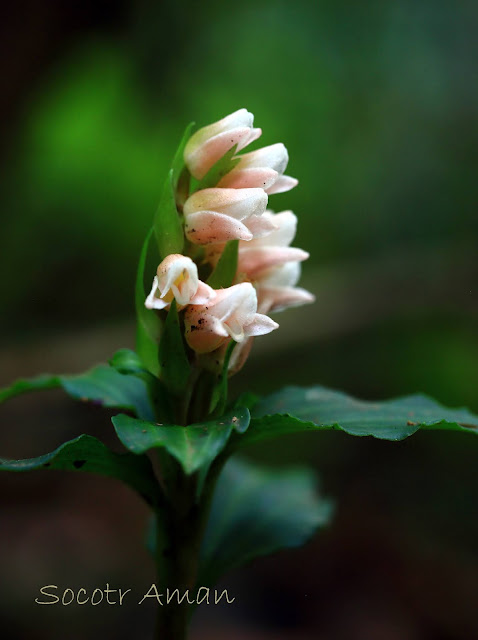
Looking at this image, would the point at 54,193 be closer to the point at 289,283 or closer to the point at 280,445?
the point at 280,445

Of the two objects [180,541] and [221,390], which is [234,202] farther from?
[180,541]

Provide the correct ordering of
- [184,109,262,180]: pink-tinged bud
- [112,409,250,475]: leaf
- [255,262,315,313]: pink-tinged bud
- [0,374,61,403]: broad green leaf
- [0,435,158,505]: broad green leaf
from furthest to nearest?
[0,374,61,403]: broad green leaf < [255,262,315,313]: pink-tinged bud < [184,109,262,180]: pink-tinged bud < [0,435,158,505]: broad green leaf < [112,409,250,475]: leaf

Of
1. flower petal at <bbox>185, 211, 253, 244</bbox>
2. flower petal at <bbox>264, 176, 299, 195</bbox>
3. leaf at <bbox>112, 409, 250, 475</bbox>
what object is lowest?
leaf at <bbox>112, 409, 250, 475</bbox>

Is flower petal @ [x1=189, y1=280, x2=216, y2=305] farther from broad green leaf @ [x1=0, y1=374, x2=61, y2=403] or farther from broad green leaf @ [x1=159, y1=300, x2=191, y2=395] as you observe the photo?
broad green leaf @ [x1=0, y1=374, x2=61, y2=403]

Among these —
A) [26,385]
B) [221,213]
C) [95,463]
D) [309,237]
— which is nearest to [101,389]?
[26,385]

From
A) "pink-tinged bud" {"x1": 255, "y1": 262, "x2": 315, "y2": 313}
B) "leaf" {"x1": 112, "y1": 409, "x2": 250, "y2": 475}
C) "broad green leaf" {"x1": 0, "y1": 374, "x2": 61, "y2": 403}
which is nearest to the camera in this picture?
"leaf" {"x1": 112, "y1": 409, "x2": 250, "y2": 475}

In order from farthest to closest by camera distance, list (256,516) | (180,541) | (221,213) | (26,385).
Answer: (256,516), (26,385), (180,541), (221,213)

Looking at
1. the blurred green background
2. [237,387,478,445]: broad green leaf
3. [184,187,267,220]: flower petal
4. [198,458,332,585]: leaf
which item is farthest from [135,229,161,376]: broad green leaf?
the blurred green background
